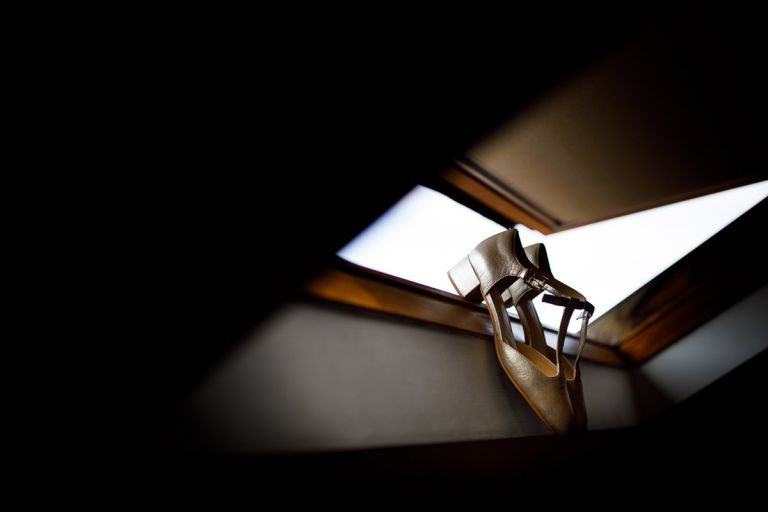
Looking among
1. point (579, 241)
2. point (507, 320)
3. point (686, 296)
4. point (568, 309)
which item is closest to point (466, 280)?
point (507, 320)

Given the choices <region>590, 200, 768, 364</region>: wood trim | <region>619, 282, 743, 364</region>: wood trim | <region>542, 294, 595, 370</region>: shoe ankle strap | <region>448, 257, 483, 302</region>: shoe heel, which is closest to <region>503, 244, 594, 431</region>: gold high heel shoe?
<region>542, 294, 595, 370</region>: shoe ankle strap

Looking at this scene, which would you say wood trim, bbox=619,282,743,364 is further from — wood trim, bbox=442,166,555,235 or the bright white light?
the bright white light

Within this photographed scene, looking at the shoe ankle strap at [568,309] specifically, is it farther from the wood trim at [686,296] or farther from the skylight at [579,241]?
the wood trim at [686,296]

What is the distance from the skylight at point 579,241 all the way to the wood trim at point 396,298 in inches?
5.6

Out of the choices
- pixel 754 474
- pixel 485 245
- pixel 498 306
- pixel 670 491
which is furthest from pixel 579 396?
pixel 754 474

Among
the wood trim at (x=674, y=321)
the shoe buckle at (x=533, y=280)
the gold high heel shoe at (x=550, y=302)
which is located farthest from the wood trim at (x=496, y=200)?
the wood trim at (x=674, y=321)

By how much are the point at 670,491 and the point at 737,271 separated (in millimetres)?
1165

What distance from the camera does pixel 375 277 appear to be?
114 cm

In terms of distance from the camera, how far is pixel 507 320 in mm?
1486

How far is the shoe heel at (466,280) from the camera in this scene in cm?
146

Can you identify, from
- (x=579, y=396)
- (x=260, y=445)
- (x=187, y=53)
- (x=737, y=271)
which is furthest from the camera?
(x=737, y=271)

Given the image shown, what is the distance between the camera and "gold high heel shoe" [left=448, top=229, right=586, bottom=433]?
53.1 inches

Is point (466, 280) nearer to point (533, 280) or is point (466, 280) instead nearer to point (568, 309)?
point (533, 280)

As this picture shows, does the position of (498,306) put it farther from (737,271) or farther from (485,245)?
(737,271)
